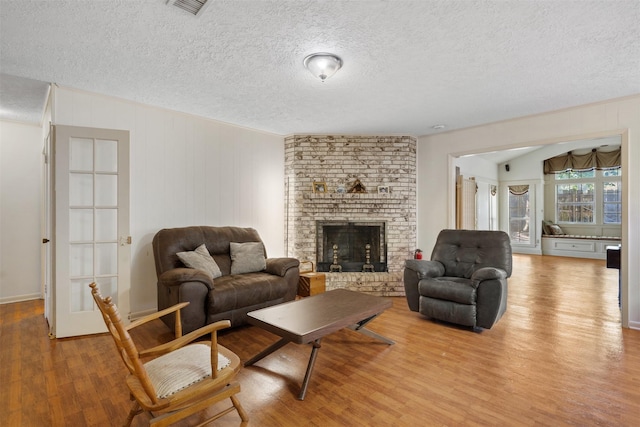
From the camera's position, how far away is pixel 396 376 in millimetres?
2393

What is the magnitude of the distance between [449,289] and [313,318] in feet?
5.55

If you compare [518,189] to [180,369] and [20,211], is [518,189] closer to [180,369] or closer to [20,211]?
[180,369]

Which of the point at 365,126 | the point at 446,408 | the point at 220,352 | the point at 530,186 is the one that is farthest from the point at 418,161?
the point at 530,186

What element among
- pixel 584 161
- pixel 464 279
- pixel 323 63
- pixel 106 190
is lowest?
pixel 464 279

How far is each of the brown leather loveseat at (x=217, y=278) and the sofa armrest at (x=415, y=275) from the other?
4.29 ft

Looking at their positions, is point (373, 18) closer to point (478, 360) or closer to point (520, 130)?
point (478, 360)

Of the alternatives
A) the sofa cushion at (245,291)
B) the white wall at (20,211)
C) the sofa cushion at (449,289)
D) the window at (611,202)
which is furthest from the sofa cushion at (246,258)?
the window at (611,202)

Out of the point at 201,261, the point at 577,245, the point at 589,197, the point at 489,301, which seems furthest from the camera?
the point at 589,197

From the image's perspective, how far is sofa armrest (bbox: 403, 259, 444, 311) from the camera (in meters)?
3.67

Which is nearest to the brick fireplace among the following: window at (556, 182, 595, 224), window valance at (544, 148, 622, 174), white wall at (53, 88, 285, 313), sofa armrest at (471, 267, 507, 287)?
white wall at (53, 88, 285, 313)

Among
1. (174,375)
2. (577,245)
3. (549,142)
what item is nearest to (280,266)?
(174,375)

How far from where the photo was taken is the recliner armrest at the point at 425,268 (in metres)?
3.67

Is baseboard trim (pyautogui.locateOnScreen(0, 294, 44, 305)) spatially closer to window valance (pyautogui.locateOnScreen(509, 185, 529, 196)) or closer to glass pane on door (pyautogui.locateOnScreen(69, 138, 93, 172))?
glass pane on door (pyautogui.locateOnScreen(69, 138, 93, 172))

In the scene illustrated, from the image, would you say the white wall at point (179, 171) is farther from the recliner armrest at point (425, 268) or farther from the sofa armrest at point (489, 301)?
the sofa armrest at point (489, 301)
